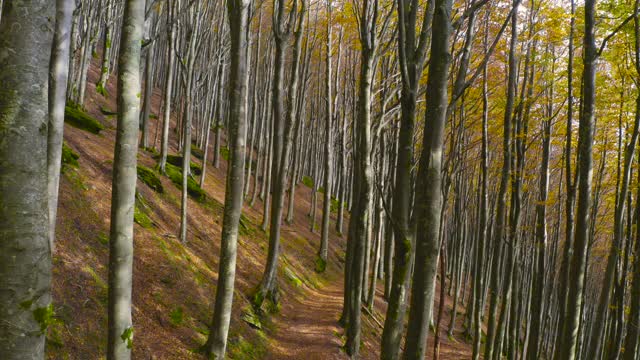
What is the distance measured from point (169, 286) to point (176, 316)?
82 centimetres

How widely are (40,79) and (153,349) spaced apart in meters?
5.49

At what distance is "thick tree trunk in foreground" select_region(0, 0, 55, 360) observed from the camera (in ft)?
6.20

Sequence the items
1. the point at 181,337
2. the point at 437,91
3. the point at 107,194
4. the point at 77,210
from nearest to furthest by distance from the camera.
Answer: the point at 437,91 → the point at 181,337 → the point at 77,210 → the point at 107,194

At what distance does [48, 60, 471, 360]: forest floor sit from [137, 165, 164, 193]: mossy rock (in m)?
0.21

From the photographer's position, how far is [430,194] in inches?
139

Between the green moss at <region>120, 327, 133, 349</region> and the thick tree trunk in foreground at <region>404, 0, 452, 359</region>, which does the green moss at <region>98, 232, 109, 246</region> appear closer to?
the green moss at <region>120, 327, 133, 349</region>

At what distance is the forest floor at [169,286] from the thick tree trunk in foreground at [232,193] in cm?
63

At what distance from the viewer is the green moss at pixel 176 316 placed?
7.58m

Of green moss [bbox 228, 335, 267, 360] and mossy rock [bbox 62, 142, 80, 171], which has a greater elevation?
mossy rock [bbox 62, 142, 80, 171]

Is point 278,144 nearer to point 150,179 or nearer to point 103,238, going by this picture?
point 150,179

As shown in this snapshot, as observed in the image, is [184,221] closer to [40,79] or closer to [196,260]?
[196,260]

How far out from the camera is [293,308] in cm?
1209

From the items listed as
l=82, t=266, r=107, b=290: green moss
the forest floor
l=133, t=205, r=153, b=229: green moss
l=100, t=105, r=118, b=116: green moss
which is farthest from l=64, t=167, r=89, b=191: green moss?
l=100, t=105, r=118, b=116: green moss

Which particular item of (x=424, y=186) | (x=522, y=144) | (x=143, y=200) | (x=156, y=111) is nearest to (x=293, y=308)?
(x=143, y=200)
